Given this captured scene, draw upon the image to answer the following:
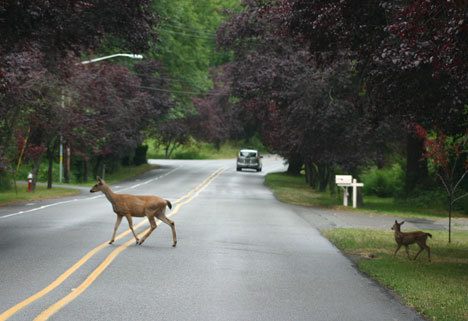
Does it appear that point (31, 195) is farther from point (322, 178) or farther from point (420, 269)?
point (420, 269)

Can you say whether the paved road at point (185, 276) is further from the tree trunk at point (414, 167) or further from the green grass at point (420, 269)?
the tree trunk at point (414, 167)

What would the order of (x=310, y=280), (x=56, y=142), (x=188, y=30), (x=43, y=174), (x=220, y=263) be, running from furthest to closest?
1. (x=188, y=30)
2. (x=43, y=174)
3. (x=56, y=142)
4. (x=220, y=263)
5. (x=310, y=280)

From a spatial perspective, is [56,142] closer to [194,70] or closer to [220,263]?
[194,70]

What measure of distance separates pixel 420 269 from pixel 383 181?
1106 inches

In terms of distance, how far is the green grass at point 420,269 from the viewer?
28.7ft

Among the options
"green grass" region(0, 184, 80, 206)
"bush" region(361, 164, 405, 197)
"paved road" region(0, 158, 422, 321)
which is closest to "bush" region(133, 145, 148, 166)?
"green grass" region(0, 184, 80, 206)

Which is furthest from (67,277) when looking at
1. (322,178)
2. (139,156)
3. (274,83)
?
(139,156)

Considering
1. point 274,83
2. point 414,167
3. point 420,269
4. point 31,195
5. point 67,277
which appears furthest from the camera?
point 414,167

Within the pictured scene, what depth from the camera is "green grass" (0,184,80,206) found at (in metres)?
28.5

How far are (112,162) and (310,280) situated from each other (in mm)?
45999

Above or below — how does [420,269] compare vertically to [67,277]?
below

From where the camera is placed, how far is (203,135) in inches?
3184

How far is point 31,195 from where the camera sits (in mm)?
31188

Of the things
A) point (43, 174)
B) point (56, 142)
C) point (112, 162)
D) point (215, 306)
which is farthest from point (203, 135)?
point (215, 306)
